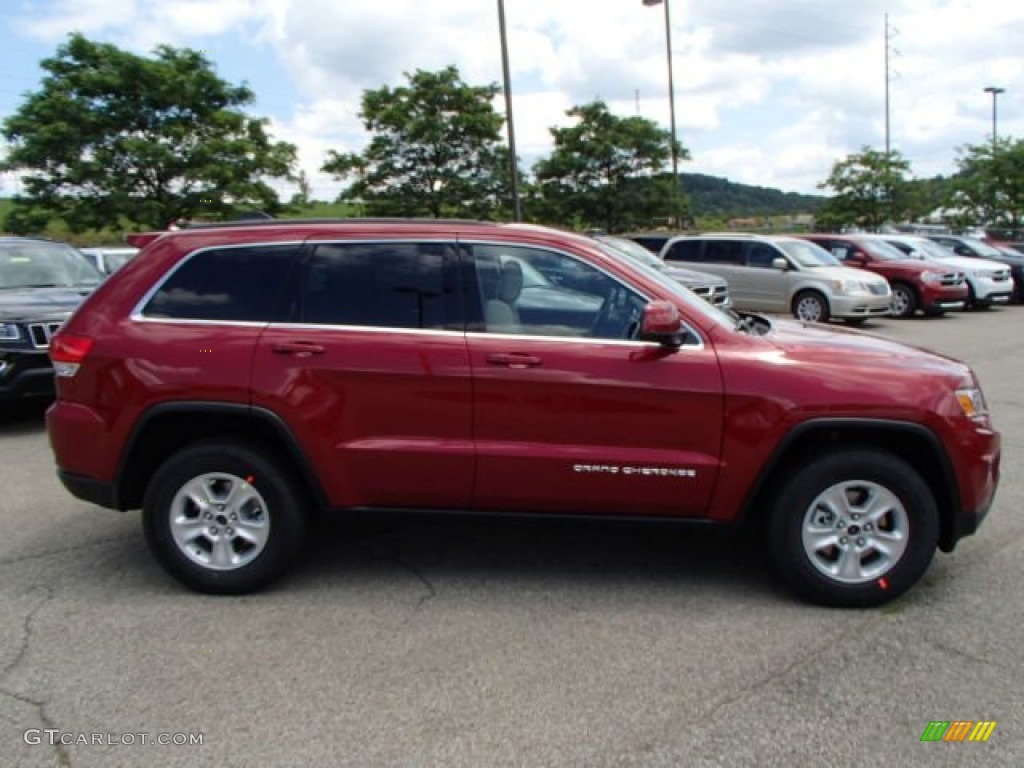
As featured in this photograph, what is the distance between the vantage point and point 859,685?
10.6ft

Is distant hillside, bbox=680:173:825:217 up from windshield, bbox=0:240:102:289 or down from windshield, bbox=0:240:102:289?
up

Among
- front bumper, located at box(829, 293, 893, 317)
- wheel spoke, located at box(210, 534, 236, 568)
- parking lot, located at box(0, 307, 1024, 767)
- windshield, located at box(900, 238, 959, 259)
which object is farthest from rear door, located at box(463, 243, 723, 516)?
windshield, located at box(900, 238, 959, 259)

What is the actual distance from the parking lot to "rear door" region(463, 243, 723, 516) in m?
0.23

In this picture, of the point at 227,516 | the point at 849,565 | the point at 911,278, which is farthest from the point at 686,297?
the point at 911,278

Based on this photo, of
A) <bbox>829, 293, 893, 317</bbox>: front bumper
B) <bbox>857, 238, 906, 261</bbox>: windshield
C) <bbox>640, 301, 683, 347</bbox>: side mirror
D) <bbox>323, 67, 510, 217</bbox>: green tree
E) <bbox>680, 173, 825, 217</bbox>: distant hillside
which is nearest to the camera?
<bbox>640, 301, 683, 347</bbox>: side mirror

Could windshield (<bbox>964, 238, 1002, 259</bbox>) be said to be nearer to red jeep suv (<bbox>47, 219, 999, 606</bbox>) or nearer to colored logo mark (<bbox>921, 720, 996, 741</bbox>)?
red jeep suv (<bbox>47, 219, 999, 606</bbox>)

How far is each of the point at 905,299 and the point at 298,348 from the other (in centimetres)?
1718

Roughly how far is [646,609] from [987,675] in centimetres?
135

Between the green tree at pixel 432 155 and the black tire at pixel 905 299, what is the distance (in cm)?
1291

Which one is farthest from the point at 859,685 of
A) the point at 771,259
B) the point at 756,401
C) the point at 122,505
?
the point at 771,259

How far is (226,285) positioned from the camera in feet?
13.4

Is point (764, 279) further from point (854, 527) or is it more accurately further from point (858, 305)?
point (854, 527)

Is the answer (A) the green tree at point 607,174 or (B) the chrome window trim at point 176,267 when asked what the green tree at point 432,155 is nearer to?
(A) the green tree at point 607,174

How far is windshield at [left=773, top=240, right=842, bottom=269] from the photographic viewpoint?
54.1 feet
